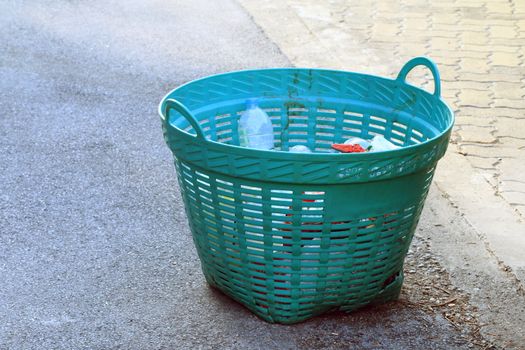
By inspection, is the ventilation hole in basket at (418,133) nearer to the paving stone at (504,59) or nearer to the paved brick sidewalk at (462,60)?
the paved brick sidewalk at (462,60)

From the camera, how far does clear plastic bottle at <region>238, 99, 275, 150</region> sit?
292cm

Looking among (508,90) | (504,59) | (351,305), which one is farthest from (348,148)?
(504,59)

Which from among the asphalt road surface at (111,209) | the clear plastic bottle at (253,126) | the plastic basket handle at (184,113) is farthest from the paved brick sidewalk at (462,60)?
the plastic basket handle at (184,113)

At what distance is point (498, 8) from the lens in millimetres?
6668

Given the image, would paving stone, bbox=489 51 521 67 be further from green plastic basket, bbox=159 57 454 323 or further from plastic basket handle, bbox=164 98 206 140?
plastic basket handle, bbox=164 98 206 140

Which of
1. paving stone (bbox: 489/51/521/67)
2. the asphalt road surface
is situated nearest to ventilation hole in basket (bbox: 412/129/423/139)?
the asphalt road surface

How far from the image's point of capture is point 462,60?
→ 17.6 ft

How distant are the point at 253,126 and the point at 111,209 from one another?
2.65 ft

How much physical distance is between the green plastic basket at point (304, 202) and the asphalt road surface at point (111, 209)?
0.14m

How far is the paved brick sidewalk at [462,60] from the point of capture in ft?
11.6

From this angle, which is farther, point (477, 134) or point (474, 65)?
point (474, 65)

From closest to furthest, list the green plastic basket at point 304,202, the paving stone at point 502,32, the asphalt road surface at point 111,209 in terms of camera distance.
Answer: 1. the green plastic basket at point 304,202
2. the asphalt road surface at point 111,209
3. the paving stone at point 502,32

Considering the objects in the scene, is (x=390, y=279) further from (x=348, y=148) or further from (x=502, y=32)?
(x=502, y=32)

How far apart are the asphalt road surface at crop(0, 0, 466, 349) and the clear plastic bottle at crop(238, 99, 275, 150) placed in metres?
0.48
